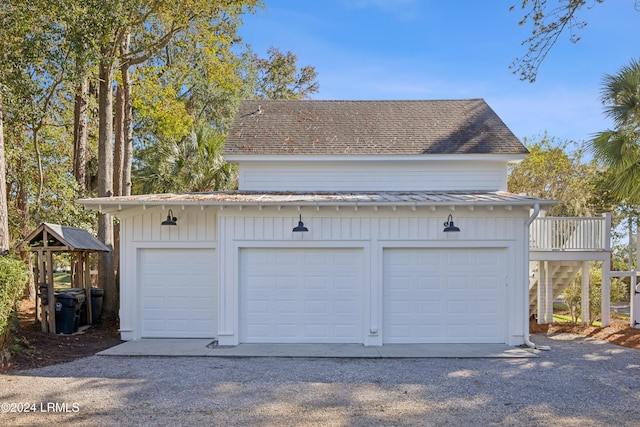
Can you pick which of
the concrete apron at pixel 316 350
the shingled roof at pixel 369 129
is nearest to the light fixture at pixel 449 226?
the concrete apron at pixel 316 350

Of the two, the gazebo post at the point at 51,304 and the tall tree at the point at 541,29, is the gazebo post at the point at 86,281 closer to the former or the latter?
the gazebo post at the point at 51,304

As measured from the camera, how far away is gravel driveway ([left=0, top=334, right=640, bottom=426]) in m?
4.96

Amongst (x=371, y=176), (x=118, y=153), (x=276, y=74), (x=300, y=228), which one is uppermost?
(x=276, y=74)

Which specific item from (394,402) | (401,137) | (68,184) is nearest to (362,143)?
(401,137)

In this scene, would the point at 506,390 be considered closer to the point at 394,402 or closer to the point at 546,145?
the point at 394,402

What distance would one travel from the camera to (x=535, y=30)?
708cm

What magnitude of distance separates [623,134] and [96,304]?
41.5ft

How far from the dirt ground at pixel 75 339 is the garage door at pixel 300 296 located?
284cm

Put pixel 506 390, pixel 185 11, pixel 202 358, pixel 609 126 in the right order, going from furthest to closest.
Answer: pixel 185 11 → pixel 609 126 → pixel 202 358 → pixel 506 390

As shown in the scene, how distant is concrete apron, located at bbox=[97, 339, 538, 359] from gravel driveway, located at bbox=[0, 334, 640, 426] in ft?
0.86

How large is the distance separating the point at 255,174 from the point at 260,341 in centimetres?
414

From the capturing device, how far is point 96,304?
11141 millimetres

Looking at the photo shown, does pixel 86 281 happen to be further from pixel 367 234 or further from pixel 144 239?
pixel 367 234

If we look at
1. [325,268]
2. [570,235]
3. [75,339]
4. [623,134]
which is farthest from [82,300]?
[623,134]
